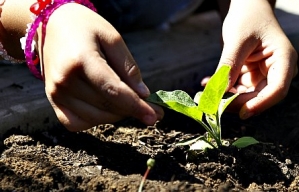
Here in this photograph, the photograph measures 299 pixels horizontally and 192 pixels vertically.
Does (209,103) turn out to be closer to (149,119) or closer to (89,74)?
(149,119)

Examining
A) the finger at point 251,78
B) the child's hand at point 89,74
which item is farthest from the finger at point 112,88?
the finger at point 251,78

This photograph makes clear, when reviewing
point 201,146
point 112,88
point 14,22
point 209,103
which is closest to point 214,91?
point 209,103

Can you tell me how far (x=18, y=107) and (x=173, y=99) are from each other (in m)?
0.43

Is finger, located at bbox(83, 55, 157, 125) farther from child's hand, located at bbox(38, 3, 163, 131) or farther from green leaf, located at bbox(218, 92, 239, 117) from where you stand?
green leaf, located at bbox(218, 92, 239, 117)

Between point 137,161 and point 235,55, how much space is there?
34 centimetres

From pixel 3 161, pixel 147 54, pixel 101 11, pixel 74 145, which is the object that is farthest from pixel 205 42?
pixel 3 161

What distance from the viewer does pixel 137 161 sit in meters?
1.30

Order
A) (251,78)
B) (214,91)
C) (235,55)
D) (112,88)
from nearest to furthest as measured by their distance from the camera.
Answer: (112,88) < (214,91) < (235,55) < (251,78)

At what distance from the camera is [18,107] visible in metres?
1.48

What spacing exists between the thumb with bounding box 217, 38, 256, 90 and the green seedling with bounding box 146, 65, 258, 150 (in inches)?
1.9

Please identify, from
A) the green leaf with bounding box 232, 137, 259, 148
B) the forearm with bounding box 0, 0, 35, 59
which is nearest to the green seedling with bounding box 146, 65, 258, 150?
the green leaf with bounding box 232, 137, 259, 148

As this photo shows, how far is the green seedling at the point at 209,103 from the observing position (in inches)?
47.8

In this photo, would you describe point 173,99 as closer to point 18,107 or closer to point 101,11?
point 18,107

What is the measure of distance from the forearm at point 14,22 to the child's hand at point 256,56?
1.52 ft
